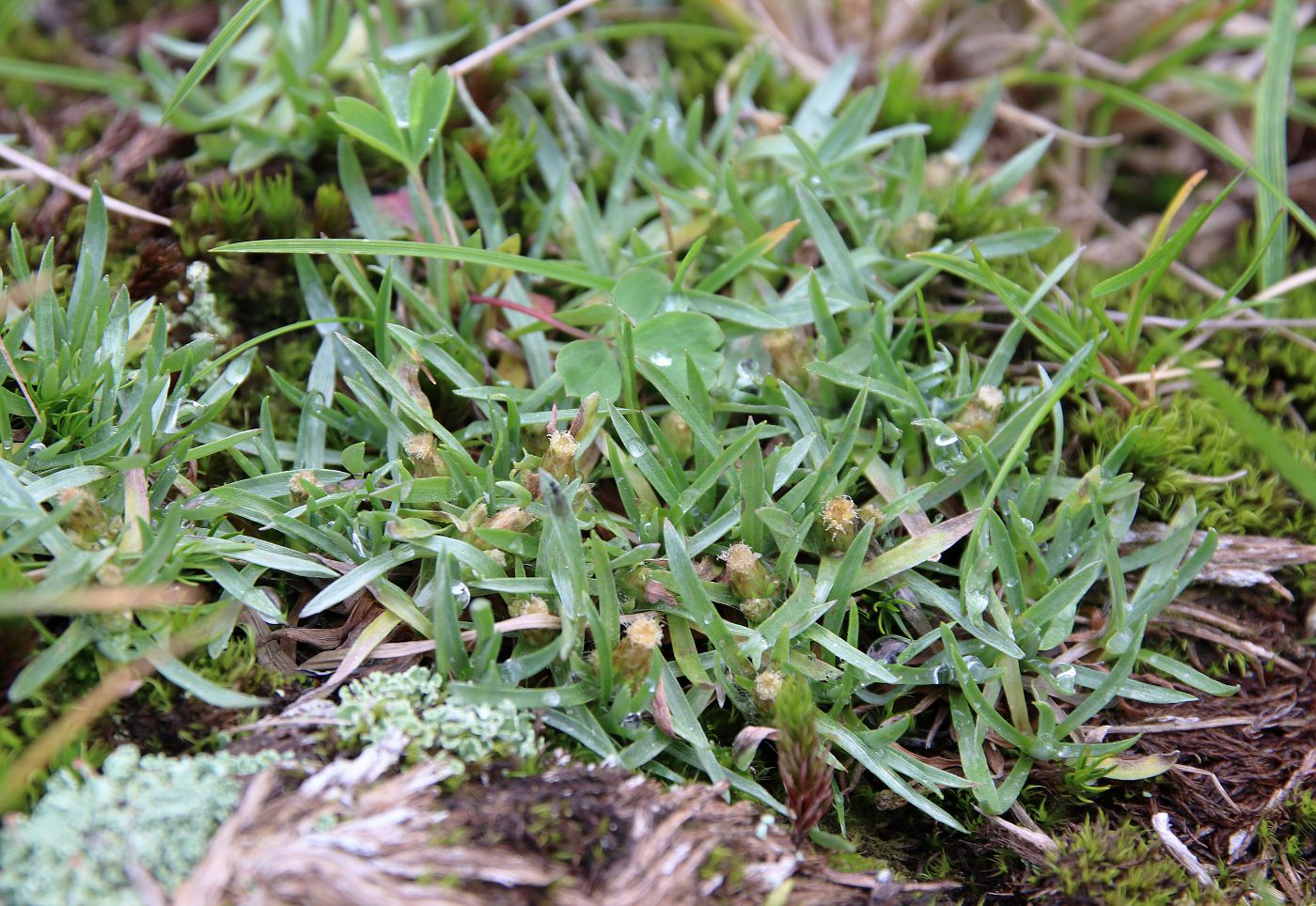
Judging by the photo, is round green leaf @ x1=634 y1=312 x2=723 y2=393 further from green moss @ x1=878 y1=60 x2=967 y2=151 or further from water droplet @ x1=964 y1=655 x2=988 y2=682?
green moss @ x1=878 y1=60 x2=967 y2=151

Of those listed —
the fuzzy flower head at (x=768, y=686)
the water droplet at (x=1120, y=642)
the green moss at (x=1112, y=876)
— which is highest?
the fuzzy flower head at (x=768, y=686)

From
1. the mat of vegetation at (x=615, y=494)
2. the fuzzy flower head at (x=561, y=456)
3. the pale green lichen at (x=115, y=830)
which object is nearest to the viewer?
the pale green lichen at (x=115, y=830)

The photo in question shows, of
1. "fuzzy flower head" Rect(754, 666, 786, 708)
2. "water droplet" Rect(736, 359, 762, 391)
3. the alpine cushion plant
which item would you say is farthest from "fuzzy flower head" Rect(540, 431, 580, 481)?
"fuzzy flower head" Rect(754, 666, 786, 708)

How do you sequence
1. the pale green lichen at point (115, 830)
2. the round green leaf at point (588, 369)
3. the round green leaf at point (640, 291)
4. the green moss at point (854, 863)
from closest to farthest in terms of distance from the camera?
1. the pale green lichen at point (115, 830)
2. the green moss at point (854, 863)
3. the round green leaf at point (588, 369)
4. the round green leaf at point (640, 291)

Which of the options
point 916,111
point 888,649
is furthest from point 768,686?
point 916,111

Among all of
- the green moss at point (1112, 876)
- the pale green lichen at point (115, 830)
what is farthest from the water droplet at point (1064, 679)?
the pale green lichen at point (115, 830)

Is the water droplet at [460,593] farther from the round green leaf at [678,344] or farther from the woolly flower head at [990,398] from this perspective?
the woolly flower head at [990,398]
